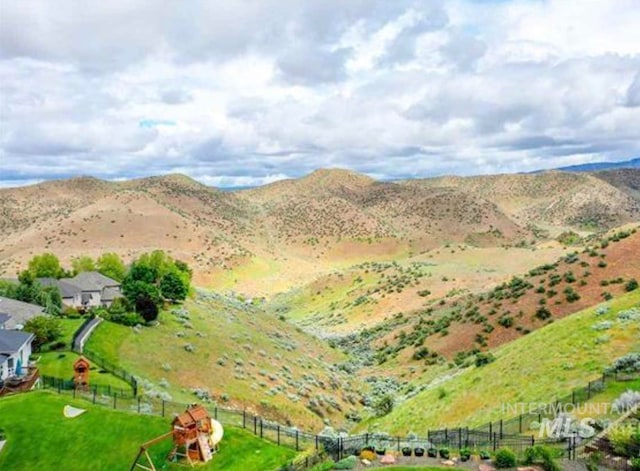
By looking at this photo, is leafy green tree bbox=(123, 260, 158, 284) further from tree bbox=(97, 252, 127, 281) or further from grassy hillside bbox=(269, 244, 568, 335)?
grassy hillside bbox=(269, 244, 568, 335)

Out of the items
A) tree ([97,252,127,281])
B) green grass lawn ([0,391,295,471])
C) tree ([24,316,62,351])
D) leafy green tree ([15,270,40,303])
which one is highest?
tree ([97,252,127,281])

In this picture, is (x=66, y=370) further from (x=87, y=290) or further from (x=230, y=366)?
(x=87, y=290)

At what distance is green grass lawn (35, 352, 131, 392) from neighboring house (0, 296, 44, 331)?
648 cm

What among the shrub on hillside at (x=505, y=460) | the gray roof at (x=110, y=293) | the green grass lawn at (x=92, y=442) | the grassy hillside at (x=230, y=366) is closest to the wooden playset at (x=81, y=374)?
the green grass lawn at (x=92, y=442)

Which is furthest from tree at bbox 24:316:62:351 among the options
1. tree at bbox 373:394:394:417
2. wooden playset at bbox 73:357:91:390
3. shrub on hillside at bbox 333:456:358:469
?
shrub on hillside at bbox 333:456:358:469

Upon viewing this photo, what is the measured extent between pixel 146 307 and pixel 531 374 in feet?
108

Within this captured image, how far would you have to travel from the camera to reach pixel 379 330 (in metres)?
79.4

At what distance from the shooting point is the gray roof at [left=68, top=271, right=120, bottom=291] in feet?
227

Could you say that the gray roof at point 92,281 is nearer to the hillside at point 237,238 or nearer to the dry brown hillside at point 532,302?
the dry brown hillside at point 532,302

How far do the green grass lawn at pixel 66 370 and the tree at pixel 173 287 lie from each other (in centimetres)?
1940

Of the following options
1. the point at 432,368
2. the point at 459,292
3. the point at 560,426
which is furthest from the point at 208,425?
the point at 459,292

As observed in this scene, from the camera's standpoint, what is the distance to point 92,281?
7119 centimetres

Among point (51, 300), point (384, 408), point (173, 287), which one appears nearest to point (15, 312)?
point (51, 300)

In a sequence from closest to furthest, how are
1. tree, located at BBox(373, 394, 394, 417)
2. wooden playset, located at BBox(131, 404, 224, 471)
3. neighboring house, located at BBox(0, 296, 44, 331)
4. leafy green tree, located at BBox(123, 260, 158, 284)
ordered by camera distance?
wooden playset, located at BBox(131, 404, 224, 471) → tree, located at BBox(373, 394, 394, 417) → neighboring house, located at BBox(0, 296, 44, 331) → leafy green tree, located at BBox(123, 260, 158, 284)
